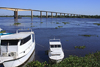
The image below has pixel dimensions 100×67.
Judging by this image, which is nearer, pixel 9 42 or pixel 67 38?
pixel 9 42

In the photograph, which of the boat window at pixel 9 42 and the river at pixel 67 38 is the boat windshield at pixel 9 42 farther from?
the river at pixel 67 38

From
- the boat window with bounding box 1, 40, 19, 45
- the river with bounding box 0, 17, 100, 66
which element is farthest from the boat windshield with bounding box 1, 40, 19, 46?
the river with bounding box 0, 17, 100, 66

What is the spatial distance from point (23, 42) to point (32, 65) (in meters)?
3.20

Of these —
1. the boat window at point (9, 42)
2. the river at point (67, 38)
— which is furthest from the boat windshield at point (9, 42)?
the river at point (67, 38)

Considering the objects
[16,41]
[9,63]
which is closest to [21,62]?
[9,63]

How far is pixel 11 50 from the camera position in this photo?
536 inches

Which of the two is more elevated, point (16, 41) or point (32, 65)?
point (16, 41)

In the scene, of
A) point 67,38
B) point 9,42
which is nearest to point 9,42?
point 9,42

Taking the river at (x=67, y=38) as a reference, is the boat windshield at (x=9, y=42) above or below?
above

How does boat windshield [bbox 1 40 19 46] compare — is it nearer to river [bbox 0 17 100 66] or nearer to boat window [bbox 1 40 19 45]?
boat window [bbox 1 40 19 45]

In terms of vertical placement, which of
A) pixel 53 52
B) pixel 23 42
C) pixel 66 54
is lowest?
pixel 66 54

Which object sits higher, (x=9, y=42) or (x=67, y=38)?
(x=9, y=42)

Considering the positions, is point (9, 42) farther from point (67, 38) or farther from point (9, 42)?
point (67, 38)

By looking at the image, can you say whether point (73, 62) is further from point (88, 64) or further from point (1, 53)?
point (1, 53)
